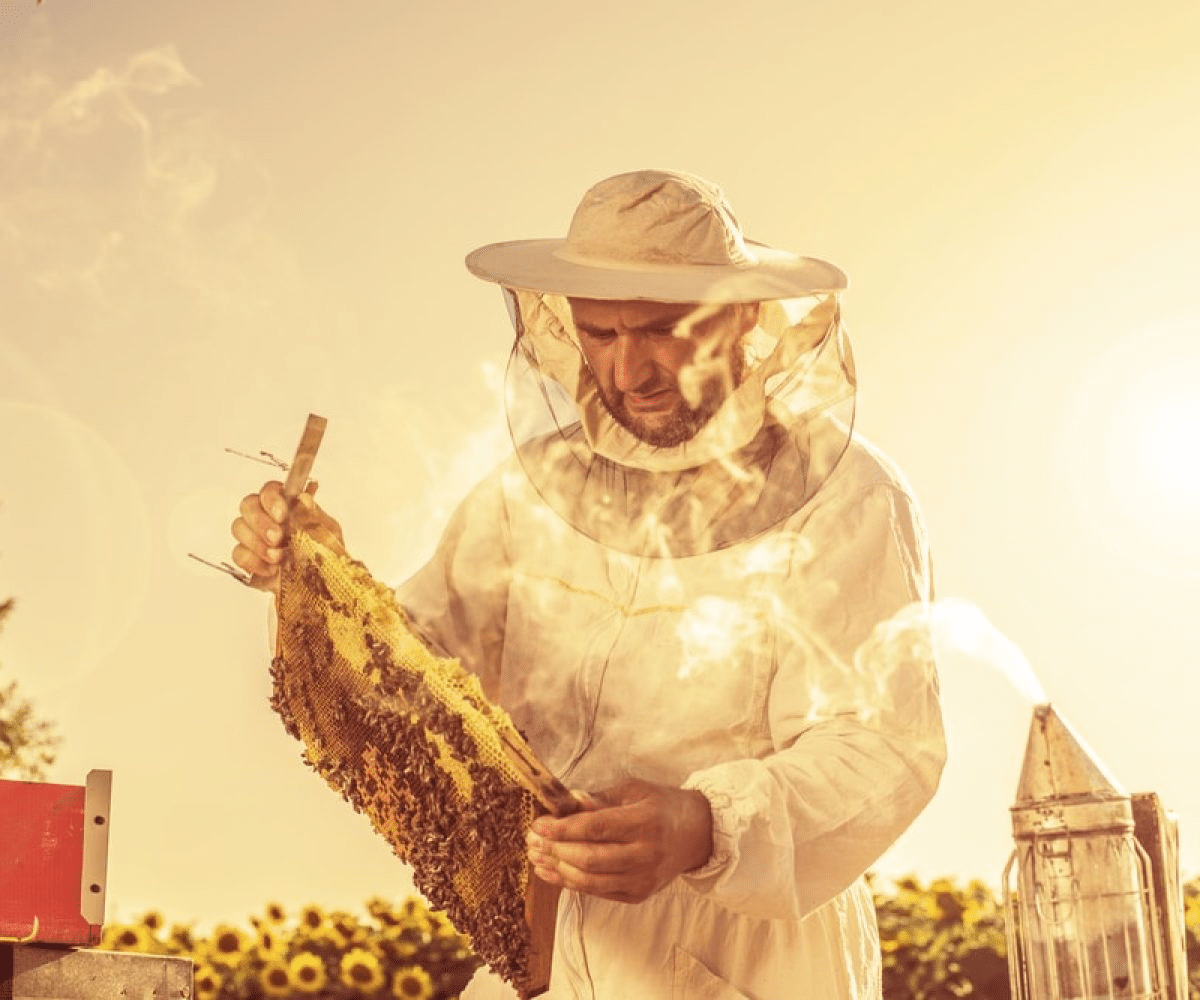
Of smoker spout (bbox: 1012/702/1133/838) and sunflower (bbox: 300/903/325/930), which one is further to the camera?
sunflower (bbox: 300/903/325/930)

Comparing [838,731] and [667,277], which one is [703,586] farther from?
[667,277]

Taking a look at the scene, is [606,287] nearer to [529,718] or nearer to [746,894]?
[529,718]

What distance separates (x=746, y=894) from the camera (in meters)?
2.55

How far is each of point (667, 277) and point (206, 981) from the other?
311cm

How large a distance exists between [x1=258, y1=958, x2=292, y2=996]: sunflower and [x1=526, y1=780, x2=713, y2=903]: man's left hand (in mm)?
2861

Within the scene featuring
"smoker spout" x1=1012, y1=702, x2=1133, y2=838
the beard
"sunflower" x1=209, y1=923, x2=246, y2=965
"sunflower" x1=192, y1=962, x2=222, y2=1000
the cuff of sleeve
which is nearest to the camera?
the cuff of sleeve

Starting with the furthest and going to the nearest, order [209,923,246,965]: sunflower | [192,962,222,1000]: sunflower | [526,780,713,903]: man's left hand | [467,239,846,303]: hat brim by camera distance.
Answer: [209,923,246,965]: sunflower
[192,962,222,1000]: sunflower
[467,239,846,303]: hat brim
[526,780,713,903]: man's left hand

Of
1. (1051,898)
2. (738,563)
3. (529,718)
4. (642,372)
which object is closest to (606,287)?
(642,372)

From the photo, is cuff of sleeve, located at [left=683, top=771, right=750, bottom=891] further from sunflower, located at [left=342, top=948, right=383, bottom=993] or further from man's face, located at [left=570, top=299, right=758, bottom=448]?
sunflower, located at [left=342, top=948, right=383, bottom=993]

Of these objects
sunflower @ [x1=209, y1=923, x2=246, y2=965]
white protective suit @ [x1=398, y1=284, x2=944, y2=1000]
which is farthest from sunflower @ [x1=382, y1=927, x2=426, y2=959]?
white protective suit @ [x1=398, y1=284, x2=944, y2=1000]

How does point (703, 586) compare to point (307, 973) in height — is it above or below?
above

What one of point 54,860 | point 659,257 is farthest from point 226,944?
point 659,257

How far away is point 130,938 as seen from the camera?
202 inches

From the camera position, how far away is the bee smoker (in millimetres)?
3232
